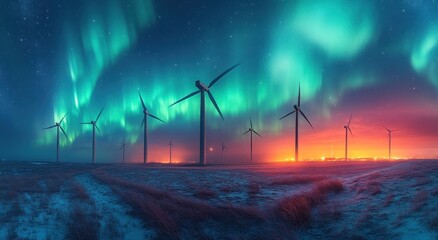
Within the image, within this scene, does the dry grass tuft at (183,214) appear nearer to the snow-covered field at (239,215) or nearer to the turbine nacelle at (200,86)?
the snow-covered field at (239,215)

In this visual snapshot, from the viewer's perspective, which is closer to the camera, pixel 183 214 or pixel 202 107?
pixel 183 214

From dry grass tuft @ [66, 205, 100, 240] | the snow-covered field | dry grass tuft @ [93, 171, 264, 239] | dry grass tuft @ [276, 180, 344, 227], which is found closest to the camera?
dry grass tuft @ [66, 205, 100, 240]

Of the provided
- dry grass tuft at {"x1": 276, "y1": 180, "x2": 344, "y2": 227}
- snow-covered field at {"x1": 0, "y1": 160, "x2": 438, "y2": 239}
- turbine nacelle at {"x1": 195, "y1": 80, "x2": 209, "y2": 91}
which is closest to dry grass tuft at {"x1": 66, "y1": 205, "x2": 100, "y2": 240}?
snow-covered field at {"x1": 0, "y1": 160, "x2": 438, "y2": 239}

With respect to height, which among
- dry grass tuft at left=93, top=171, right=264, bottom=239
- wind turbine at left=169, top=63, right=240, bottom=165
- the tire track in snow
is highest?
wind turbine at left=169, top=63, right=240, bottom=165

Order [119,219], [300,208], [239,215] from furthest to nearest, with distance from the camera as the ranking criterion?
[300,208] → [239,215] → [119,219]

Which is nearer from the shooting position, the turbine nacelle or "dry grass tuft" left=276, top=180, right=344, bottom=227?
"dry grass tuft" left=276, top=180, right=344, bottom=227

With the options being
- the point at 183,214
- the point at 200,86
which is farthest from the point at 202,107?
the point at 183,214

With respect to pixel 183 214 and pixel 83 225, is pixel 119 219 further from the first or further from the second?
pixel 183 214

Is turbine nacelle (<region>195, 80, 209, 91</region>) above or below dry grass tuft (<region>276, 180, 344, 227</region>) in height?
above

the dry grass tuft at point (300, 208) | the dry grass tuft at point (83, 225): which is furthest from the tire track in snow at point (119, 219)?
the dry grass tuft at point (300, 208)

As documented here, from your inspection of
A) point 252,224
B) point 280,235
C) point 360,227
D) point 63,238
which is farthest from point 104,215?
point 360,227

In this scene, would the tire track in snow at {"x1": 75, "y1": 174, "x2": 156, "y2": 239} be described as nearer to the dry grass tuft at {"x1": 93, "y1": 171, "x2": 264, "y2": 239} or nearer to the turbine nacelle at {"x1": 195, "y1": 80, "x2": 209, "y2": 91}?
the dry grass tuft at {"x1": 93, "y1": 171, "x2": 264, "y2": 239}

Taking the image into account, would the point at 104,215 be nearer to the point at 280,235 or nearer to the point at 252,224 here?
the point at 252,224

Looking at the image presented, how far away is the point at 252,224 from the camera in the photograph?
17.7 meters
